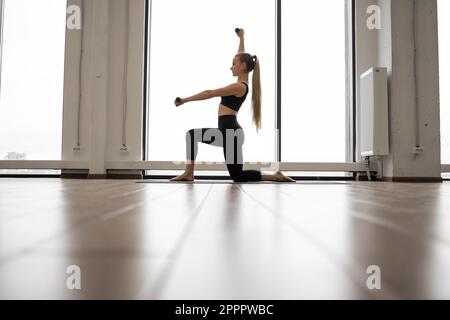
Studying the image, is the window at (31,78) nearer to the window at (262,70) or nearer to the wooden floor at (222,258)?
the window at (262,70)

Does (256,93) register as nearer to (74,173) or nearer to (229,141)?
(229,141)

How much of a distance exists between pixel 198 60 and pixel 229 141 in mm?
2080

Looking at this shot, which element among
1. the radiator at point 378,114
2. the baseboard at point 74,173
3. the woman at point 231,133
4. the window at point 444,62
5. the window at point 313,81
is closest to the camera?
the woman at point 231,133

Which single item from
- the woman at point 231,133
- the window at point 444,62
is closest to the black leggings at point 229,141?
the woman at point 231,133

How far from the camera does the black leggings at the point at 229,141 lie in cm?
345

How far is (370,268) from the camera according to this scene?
1.35 ft

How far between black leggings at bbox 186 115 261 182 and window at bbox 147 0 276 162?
1631mm

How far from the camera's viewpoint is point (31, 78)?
529cm

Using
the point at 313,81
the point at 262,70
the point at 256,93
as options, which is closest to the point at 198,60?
the point at 262,70

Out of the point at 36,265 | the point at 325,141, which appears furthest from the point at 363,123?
the point at 36,265

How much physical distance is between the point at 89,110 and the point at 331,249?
4.76 m

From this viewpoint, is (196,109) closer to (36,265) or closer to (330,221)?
(330,221)

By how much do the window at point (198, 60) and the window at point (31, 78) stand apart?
1.12m

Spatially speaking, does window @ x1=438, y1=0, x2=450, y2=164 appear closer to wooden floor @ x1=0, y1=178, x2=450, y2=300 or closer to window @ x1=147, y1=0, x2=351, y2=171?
window @ x1=147, y1=0, x2=351, y2=171
